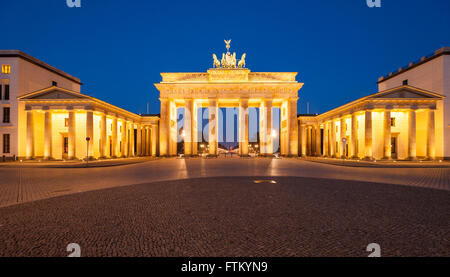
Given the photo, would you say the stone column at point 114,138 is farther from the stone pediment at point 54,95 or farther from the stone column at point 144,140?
the stone column at point 144,140

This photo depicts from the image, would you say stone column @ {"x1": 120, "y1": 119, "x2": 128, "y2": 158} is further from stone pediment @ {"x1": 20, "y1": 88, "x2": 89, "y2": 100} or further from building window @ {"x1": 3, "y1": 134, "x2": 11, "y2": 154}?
building window @ {"x1": 3, "y1": 134, "x2": 11, "y2": 154}

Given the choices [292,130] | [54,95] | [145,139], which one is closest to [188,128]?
[145,139]

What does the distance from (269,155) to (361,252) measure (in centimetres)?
3768

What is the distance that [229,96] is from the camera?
41438mm

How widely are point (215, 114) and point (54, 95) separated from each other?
83.9 feet

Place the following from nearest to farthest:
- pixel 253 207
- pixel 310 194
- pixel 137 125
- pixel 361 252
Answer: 1. pixel 361 252
2. pixel 253 207
3. pixel 310 194
4. pixel 137 125

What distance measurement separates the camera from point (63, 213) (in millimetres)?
6086

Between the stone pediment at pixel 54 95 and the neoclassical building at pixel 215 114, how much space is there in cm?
14

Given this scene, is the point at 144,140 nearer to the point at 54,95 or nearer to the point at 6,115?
the point at 54,95

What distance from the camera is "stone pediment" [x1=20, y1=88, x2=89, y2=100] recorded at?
3172 cm

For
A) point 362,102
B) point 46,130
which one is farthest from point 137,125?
point 362,102

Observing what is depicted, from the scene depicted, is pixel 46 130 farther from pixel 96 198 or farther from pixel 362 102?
pixel 362 102

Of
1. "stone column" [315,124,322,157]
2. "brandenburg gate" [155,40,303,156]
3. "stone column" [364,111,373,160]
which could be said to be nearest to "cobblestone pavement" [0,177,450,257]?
"stone column" [364,111,373,160]

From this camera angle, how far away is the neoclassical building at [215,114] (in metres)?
32.0
